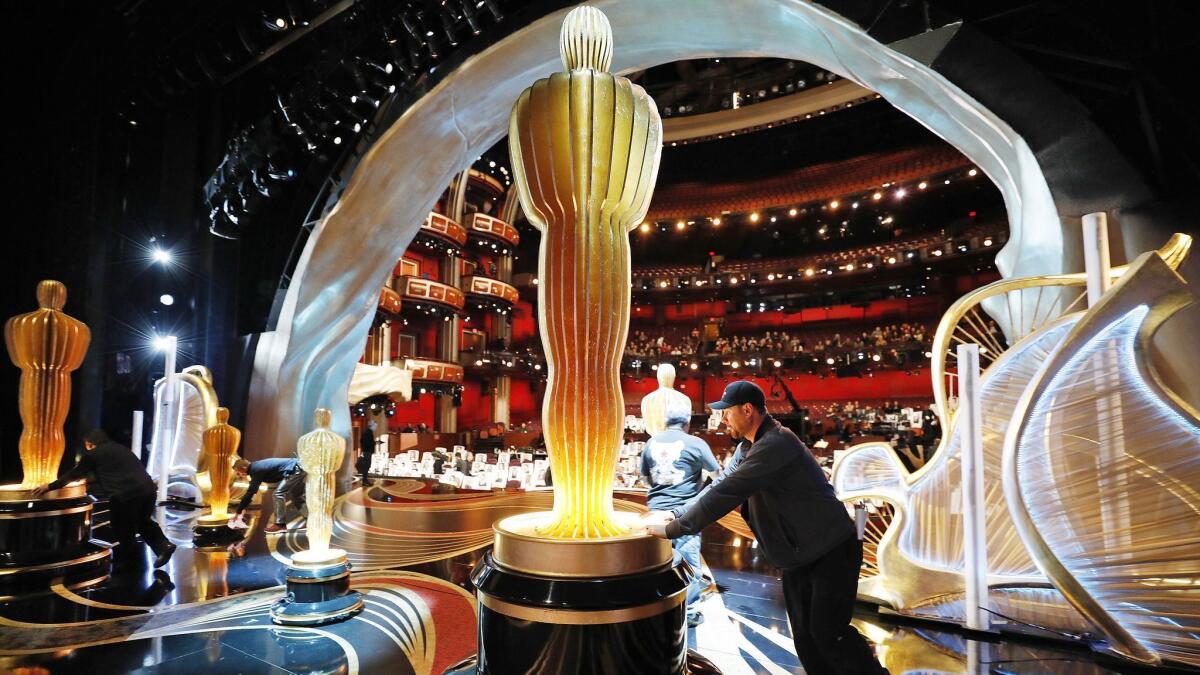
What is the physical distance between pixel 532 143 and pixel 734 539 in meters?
4.79

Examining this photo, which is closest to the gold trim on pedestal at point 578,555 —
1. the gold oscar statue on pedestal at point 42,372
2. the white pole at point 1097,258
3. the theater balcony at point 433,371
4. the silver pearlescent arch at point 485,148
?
the white pole at point 1097,258

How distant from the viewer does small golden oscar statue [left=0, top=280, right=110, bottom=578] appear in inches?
164

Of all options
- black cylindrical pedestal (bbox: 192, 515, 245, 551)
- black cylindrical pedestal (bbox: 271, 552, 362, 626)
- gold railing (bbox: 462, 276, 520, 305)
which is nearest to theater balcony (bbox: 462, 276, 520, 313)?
gold railing (bbox: 462, 276, 520, 305)

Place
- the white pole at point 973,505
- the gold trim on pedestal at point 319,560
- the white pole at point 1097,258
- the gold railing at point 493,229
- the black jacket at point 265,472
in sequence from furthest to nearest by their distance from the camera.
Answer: the gold railing at point 493,229
the black jacket at point 265,472
the gold trim on pedestal at point 319,560
the white pole at point 973,505
the white pole at point 1097,258

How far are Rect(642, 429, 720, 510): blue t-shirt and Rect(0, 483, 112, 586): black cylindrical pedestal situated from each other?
13.4ft

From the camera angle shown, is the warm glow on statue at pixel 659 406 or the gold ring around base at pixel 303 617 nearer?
the gold ring around base at pixel 303 617

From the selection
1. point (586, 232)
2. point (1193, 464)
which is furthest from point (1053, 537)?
point (586, 232)

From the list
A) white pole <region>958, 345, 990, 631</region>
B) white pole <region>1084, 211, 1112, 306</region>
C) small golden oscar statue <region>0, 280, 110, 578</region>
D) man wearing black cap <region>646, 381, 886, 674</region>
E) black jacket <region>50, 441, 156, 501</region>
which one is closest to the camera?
man wearing black cap <region>646, 381, 886, 674</region>

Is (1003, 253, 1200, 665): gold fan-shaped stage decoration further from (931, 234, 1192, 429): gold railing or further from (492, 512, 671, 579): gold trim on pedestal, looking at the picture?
(492, 512, 671, 579): gold trim on pedestal

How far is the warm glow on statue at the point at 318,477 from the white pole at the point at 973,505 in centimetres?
344

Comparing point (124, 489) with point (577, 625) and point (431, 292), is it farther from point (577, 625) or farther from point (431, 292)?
point (431, 292)

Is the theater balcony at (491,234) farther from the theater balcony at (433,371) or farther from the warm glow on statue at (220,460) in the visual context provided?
the warm glow on statue at (220,460)

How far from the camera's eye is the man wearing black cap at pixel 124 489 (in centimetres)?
459

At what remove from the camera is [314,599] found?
331cm
